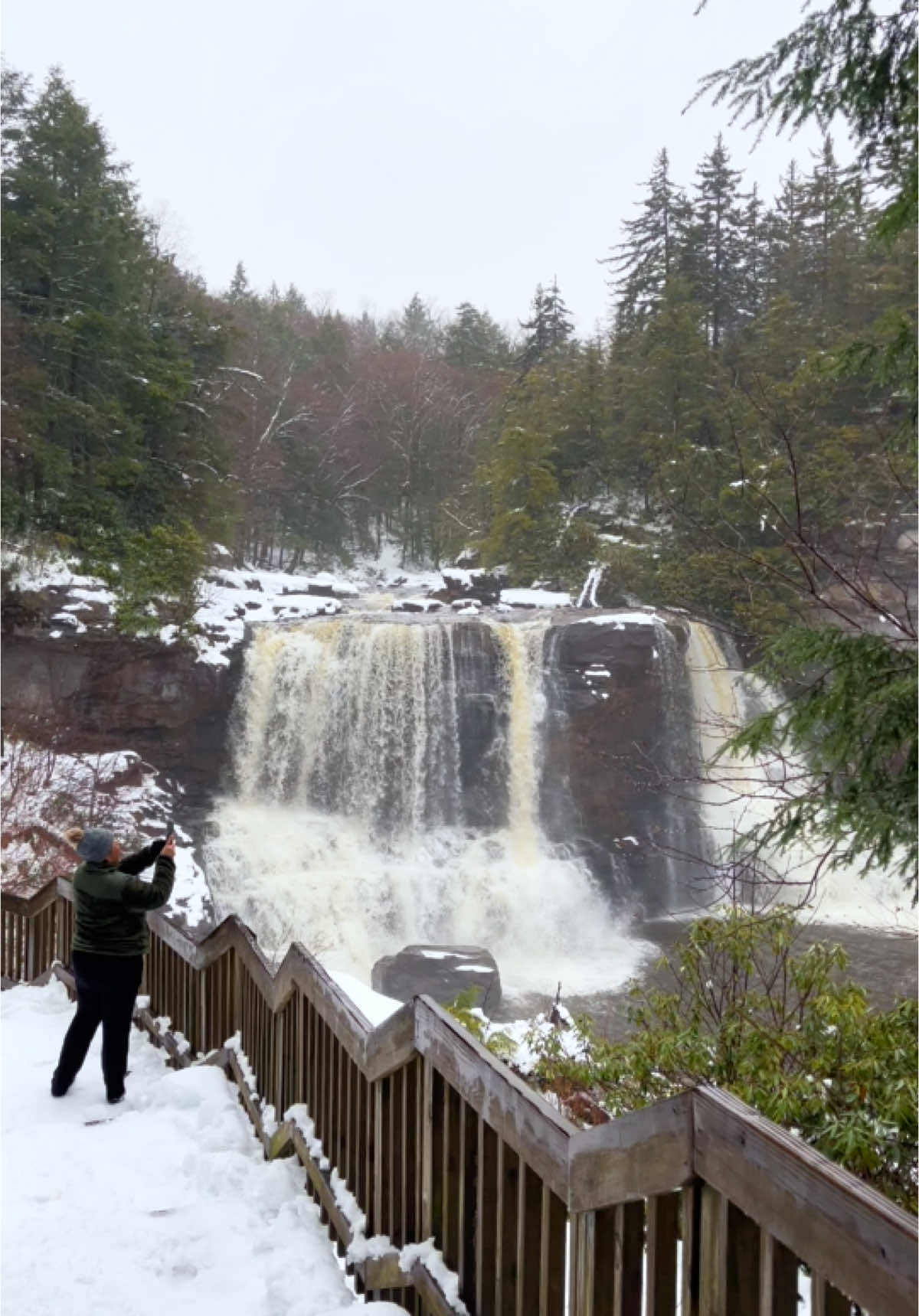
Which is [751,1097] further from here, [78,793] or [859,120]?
[78,793]

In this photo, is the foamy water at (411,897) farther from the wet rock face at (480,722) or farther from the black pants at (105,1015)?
the black pants at (105,1015)

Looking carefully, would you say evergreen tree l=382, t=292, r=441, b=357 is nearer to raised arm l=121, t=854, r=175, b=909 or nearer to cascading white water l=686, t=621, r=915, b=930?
cascading white water l=686, t=621, r=915, b=930

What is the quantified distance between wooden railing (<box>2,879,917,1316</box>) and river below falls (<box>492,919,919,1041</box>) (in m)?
10.7

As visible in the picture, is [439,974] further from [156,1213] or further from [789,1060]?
[156,1213]

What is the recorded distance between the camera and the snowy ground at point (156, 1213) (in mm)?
2826

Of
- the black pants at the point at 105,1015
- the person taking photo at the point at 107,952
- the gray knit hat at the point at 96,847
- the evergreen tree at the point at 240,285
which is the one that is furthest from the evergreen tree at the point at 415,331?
the black pants at the point at 105,1015

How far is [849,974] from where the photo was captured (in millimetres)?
14609

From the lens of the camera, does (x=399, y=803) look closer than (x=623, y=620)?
Yes

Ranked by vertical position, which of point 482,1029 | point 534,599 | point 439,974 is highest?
point 534,599

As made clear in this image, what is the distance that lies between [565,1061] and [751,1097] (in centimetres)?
258

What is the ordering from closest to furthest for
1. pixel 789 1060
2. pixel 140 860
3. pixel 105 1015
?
1. pixel 105 1015
2. pixel 789 1060
3. pixel 140 860

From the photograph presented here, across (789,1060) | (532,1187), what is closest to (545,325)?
(789,1060)

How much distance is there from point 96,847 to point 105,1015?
850mm

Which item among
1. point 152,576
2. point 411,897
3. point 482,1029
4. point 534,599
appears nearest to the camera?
point 482,1029
